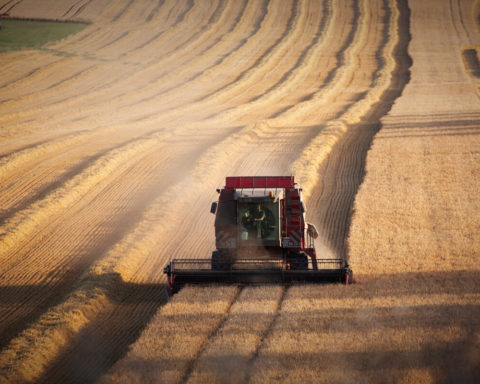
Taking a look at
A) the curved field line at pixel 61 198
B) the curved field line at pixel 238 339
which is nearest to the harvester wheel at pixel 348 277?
the curved field line at pixel 238 339

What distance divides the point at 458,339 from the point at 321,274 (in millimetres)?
3153

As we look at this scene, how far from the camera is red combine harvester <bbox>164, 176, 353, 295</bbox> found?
37.4ft

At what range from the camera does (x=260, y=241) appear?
11.6 metres

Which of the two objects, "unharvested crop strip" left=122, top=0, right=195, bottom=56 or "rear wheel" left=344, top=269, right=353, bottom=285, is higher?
"unharvested crop strip" left=122, top=0, right=195, bottom=56

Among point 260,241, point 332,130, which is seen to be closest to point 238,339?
point 260,241

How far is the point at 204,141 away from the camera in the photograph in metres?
28.0

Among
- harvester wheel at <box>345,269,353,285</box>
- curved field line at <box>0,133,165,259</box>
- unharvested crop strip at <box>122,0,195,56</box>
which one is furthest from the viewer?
unharvested crop strip at <box>122,0,195,56</box>

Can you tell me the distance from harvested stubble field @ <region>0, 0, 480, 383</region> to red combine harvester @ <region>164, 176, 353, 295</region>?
375mm

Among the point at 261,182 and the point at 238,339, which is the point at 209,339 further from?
the point at 261,182

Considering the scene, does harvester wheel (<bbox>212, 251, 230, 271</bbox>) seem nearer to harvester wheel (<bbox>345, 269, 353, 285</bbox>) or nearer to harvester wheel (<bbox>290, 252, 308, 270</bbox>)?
harvester wheel (<bbox>290, 252, 308, 270</bbox>)

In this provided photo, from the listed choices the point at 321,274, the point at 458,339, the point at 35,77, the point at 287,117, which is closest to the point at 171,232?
the point at 321,274

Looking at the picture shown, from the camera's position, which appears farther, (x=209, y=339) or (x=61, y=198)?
(x=61, y=198)

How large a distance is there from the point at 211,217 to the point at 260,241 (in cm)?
609

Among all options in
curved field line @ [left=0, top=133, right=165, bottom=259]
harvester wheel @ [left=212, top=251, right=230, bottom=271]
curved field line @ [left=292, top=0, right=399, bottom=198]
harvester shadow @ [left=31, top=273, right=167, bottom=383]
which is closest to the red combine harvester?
harvester wheel @ [left=212, top=251, right=230, bottom=271]
